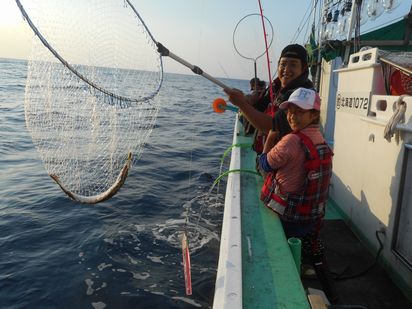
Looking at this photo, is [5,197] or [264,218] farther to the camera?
[5,197]

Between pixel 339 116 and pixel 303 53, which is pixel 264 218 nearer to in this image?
pixel 303 53

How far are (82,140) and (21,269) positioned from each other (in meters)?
3.05

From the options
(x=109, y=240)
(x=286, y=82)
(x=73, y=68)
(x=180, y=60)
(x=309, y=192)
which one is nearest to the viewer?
(x=73, y=68)

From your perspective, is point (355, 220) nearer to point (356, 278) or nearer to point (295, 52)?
point (356, 278)

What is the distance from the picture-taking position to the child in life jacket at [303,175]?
2945mm

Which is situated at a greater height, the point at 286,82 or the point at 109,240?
the point at 286,82

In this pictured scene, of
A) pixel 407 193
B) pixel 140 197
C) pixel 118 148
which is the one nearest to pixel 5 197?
pixel 140 197

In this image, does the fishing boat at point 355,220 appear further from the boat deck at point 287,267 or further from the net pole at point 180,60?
the net pole at point 180,60

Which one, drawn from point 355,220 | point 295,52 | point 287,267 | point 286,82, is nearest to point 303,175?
point 287,267

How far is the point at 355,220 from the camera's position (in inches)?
167

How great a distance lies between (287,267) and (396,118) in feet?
5.54

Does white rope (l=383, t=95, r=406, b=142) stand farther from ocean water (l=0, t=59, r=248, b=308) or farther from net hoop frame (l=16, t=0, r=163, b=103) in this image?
ocean water (l=0, t=59, r=248, b=308)

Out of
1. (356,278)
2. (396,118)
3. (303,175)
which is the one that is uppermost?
(396,118)

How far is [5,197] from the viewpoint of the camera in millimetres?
7148
